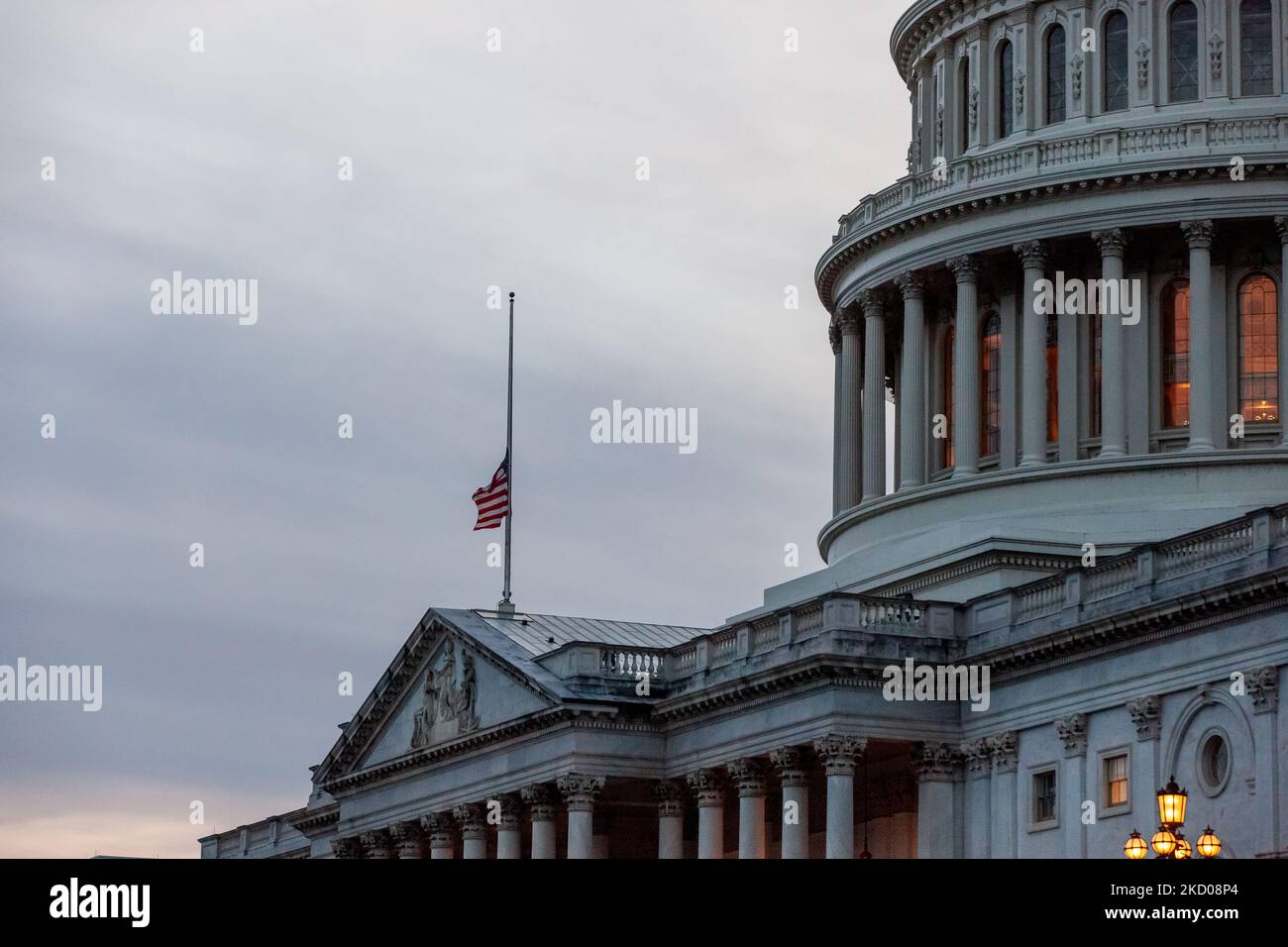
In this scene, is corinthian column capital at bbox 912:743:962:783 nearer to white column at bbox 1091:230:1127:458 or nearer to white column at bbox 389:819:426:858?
white column at bbox 1091:230:1127:458

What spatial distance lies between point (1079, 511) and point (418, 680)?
19209 mm

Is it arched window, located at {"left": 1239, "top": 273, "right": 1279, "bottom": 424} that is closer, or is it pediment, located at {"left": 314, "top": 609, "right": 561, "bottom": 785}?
pediment, located at {"left": 314, "top": 609, "right": 561, "bottom": 785}

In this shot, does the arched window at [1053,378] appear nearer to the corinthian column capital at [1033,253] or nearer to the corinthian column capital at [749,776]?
the corinthian column capital at [1033,253]

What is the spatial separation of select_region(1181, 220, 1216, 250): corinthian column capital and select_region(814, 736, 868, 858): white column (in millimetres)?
18447

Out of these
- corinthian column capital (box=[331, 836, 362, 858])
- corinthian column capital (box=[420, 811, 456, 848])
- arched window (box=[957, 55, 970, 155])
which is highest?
arched window (box=[957, 55, 970, 155])

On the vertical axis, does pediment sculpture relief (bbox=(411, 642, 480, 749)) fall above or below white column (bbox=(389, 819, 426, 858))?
above

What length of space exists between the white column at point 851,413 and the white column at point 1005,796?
2075 cm

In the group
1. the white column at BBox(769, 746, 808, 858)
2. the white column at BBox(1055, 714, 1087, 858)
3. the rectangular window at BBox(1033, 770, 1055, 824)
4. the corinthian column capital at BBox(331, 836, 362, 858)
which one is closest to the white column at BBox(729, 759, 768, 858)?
the white column at BBox(769, 746, 808, 858)

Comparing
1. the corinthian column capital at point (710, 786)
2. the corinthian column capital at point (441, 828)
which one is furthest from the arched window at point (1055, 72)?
the corinthian column capital at point (441, 828)

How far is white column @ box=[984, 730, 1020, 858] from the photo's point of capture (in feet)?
214
